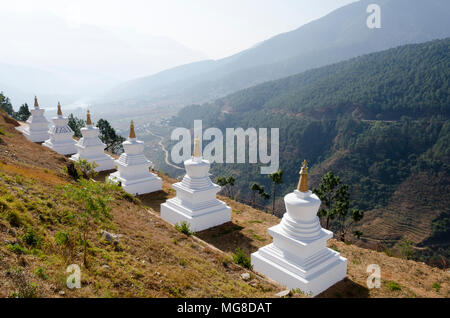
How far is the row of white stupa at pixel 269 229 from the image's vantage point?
39.8ft

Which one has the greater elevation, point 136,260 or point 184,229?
point 136,260

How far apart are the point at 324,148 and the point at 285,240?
7532 centimetres

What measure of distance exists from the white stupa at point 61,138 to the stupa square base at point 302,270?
25065 millimetres

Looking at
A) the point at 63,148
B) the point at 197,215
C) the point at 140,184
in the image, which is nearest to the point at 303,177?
the point at 197,215

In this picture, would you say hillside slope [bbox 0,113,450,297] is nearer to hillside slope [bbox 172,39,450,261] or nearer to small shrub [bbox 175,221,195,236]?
small shrub [bbox 175,221,195,236]

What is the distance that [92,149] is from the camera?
2730 centimetres

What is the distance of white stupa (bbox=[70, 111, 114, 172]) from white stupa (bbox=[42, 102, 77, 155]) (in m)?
3.88

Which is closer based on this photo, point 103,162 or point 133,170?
point 133,170

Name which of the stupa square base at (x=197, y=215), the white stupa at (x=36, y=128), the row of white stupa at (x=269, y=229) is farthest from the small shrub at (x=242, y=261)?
the white stupa at (x=36, y=128)

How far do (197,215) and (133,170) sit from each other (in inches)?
321

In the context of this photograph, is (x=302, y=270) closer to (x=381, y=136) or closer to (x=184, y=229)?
(x=184, y=229)

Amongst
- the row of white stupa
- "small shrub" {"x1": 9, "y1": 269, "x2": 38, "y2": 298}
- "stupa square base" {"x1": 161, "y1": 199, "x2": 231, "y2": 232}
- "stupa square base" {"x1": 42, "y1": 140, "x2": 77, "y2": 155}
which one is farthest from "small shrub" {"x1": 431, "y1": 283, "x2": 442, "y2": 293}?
"stupa square base" {"x1": 42, "y1": 140, "x2": 77, "y2": 155}

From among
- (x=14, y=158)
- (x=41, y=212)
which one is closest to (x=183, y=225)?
(x=41, y=212)

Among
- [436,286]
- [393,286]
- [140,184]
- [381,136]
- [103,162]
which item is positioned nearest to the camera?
[393,286]
